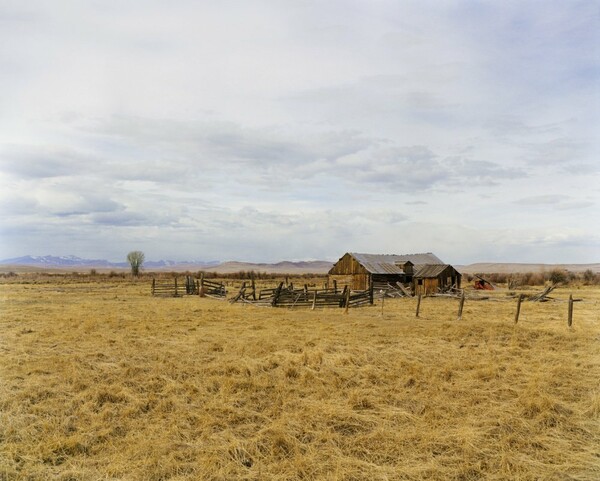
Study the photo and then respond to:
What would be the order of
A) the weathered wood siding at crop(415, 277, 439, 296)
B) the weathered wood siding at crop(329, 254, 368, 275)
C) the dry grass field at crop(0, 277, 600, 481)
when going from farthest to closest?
the weathered wood siding at crop(329, 254, 368, 275), the weathered wood siding at crop(415, 277, 439, 296), the dry grass field at crop(0, 277, 600, 481)

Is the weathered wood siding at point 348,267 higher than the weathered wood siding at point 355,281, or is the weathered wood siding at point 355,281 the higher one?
the weathered wood siding at point 348,267

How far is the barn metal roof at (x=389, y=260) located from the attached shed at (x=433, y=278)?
199 centimetres

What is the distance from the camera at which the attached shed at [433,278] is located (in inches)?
1791

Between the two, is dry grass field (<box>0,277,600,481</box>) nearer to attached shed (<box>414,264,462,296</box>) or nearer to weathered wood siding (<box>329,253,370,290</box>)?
attached shed (<box>414,264,462,296</box>)

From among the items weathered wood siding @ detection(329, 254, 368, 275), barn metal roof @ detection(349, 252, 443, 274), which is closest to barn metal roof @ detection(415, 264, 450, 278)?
barn metal roof @ detection(349, 252, 443, 274)

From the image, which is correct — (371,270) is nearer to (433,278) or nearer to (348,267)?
(348,267)

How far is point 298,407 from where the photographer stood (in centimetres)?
927

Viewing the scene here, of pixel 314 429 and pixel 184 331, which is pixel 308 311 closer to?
pixel 184 331

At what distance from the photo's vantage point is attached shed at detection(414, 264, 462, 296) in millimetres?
45500

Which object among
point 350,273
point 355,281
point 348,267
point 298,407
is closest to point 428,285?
point 355,281

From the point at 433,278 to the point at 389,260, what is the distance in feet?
20.8

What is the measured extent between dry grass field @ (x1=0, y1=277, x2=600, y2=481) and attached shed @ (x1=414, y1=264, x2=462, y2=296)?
28.4 m

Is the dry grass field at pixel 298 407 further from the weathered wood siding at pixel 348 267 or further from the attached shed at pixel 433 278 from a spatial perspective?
the weathered wood siding at pixel 348 267

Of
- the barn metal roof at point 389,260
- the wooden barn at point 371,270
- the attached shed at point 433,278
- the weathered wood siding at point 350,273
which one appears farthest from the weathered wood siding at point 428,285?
the weathered wood siding at point 350,273
